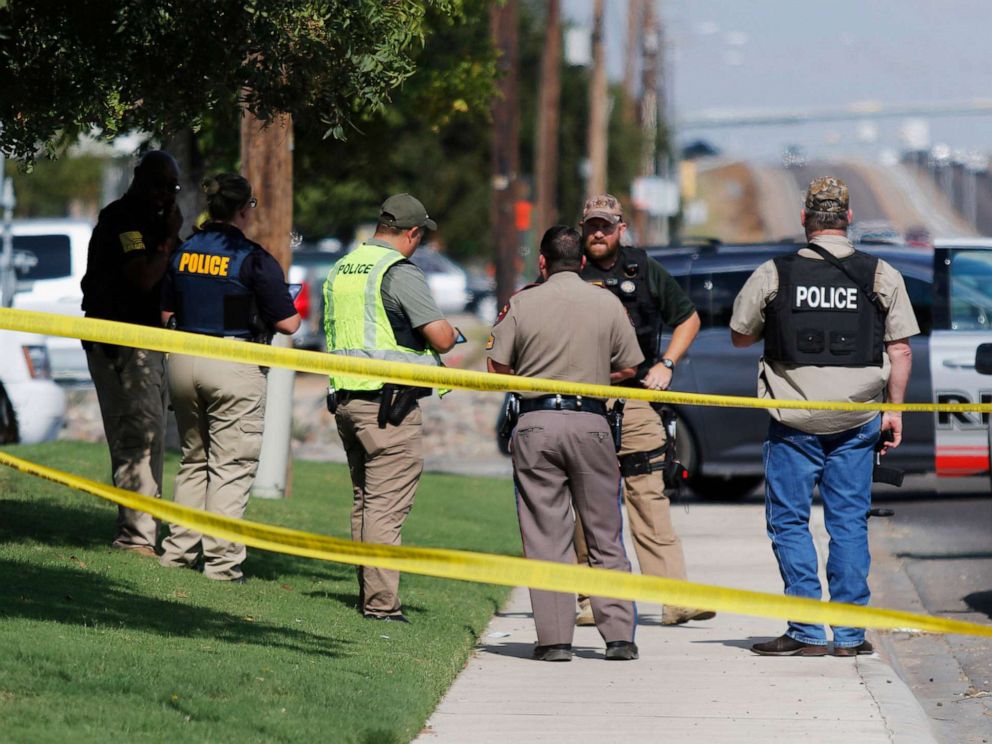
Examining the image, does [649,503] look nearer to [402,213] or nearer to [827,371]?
[827,371]

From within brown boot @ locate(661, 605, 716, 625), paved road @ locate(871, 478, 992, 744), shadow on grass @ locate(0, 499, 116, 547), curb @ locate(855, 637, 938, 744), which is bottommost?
paved road @ locate(871, 478, 992, 744)

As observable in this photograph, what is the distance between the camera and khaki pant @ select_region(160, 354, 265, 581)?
802 centimetres

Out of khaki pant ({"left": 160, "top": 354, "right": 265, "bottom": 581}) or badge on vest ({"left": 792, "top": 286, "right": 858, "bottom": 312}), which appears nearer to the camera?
badge on vest ({"left": 792, "top": 286, "right": 858, "bottom": 312})

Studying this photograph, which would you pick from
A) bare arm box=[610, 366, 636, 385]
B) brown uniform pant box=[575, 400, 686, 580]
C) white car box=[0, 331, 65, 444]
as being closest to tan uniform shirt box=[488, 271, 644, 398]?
bare arm box=[610, 366, 636, 385]

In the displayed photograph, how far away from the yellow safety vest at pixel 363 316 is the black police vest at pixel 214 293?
0.46 metres

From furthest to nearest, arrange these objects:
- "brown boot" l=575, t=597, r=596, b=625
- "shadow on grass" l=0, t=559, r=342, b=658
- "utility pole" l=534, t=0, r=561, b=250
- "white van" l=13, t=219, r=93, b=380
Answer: "utility pole" l=534, t=0, r=561, b=250 < "white van" l=13, t=219, r=93, b=380 < "brown boot" l=575, t=597, r=596, b=625 < "shadow on grass" l=0, t=559, r=342, b=658

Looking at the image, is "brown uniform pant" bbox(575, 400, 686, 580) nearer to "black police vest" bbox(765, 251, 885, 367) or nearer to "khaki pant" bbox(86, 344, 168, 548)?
"black police vest" bbox(765, 251, 885, 367)

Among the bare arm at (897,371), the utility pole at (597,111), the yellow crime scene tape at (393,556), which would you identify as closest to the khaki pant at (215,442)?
the yellow crime scene tape at (393,556)

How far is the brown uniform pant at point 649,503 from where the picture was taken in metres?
8.45

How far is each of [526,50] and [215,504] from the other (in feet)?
155

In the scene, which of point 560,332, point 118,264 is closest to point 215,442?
point 118,264

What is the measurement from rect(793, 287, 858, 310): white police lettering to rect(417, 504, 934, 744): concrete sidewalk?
151 centimetres

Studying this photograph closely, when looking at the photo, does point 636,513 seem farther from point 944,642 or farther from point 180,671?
point 180,671

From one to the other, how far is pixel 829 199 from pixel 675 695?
2.30m
